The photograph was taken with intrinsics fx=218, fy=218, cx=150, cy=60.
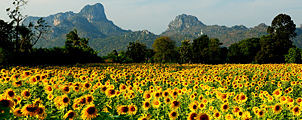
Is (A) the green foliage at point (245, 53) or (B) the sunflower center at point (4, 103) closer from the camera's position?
(B) the sunflower center at point (4, 103)

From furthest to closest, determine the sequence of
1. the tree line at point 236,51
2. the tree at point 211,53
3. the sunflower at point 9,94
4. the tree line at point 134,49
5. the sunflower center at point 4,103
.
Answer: the tree at point 211,53
the tree line at point 236,51
the tree line at point 134,49
the sunflower at point 9,94
the sunflower center at point 4,103

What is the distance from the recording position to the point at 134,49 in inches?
2336

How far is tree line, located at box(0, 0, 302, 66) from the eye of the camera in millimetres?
22895

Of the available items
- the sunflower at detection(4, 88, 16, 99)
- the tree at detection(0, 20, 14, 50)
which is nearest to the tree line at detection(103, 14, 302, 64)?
the tree at detection(0, 20, 14, 50)

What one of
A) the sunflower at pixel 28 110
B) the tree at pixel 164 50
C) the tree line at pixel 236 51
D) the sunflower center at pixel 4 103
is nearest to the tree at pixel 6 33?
the tree line at pixel 236 51

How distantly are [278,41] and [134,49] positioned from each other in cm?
3383

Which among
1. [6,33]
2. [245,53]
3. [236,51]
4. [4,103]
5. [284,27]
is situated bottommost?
[4,103]

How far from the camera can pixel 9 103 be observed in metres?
2.69

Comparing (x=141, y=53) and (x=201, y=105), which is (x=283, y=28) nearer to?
(x=141, y=53)

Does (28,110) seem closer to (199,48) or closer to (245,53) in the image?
(199,48)

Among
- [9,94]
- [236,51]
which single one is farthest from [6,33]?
[236,51]

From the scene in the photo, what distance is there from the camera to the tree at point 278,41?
4081cm

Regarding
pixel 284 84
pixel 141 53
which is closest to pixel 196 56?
pixel 141 53

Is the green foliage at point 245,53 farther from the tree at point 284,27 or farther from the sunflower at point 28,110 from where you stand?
the sunflower at point 28,110
